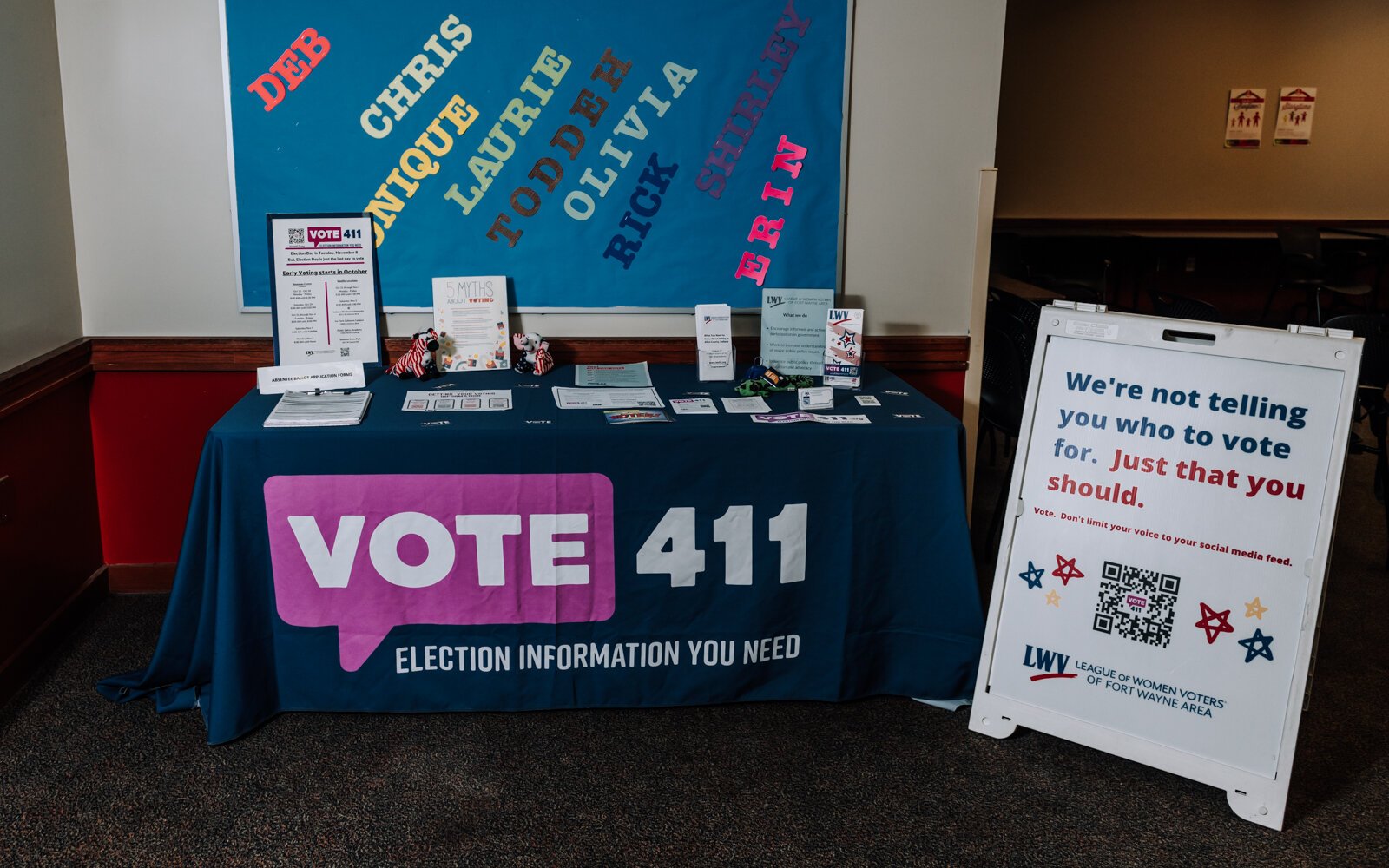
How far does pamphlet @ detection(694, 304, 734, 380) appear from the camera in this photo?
3064mm

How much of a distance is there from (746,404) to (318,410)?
1088 millimetres

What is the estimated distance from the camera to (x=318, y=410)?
8.83 ft

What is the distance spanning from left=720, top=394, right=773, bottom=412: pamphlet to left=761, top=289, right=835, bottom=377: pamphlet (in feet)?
0.80

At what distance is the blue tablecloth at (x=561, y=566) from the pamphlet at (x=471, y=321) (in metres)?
0.44

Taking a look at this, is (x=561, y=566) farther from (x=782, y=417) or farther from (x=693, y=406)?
(x=782, y=417)

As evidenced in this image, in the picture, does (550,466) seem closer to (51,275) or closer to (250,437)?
(250,437)

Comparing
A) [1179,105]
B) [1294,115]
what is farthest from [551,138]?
[1294,115]

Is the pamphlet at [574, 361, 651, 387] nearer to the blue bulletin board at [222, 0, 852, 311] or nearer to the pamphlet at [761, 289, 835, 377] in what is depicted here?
the blue bulletin board at [222, 0, 852, 311]

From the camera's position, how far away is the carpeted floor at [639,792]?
2184 mm

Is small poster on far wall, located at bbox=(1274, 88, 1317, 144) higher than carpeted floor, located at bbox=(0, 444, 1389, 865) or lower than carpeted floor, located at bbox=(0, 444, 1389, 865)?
higher

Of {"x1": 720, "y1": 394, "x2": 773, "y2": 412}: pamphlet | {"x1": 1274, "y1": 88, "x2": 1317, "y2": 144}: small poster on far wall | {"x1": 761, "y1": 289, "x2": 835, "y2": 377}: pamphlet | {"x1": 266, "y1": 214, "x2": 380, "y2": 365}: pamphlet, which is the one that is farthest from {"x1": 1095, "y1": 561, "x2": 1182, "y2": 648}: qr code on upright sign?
{"x1": 1274, "y1": 88, "x2": 1317, "y2": 144}: small poster on far wall

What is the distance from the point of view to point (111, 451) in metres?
3.28

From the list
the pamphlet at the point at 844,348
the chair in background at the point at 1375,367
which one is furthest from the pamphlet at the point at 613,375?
the chair in background at the point at 1375,367

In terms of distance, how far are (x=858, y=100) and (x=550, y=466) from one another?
147 cm
